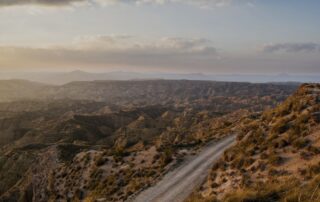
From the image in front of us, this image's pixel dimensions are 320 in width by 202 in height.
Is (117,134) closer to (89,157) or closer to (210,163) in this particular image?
(89,157)

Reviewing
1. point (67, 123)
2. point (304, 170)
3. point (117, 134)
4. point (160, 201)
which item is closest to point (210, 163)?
point (160, 201)

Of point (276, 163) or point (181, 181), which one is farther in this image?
point (181, 181)

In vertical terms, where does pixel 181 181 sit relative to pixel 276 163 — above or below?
below

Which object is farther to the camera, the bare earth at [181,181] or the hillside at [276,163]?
the bare earth at [181,181]

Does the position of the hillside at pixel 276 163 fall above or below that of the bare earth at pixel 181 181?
above
